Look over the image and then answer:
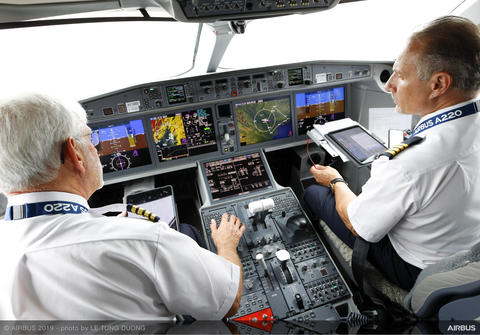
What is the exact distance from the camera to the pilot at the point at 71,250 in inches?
26.7

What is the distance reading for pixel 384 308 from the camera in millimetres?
1329

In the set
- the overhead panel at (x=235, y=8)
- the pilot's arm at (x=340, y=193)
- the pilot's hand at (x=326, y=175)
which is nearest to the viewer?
the overhead panel at (x=235, y=8)

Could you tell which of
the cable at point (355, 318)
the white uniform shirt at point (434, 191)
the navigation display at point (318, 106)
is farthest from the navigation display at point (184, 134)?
the cable at point (355, 318)

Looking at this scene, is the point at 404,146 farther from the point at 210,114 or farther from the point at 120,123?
the point at 120,123

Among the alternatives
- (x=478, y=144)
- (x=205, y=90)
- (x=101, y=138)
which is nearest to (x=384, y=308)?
(x=478, y=144)

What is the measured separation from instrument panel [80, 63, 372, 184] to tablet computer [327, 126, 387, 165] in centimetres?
36

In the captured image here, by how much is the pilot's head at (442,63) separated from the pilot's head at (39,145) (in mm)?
1361

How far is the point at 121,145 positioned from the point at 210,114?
74 cm

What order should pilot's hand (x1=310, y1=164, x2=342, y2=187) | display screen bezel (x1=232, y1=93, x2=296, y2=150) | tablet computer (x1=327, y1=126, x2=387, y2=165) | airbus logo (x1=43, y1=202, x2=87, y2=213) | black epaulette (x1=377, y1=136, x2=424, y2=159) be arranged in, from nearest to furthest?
1. airbus logo (x1=43, y1=202, x2=87, y2=213)
2. black epaulette (x1=377, y1=136, x2=424, y2=159)
3. pilot's hand (x1=310, y1=164, x2=342, y2=187)
4. tablet computer (x1=327, y1=126, x2=387, y2=165)
5. display screen bezel (x1=232, y1=93, x2=296, y2=150)

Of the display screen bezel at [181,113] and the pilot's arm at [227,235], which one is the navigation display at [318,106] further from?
the pilot's arm at [227,235]

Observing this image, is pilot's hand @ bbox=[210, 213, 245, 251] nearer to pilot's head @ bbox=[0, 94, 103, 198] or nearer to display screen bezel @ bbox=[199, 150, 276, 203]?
display screen bezel @ bbox=[199, 150, 276, 203]

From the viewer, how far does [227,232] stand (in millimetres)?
1648

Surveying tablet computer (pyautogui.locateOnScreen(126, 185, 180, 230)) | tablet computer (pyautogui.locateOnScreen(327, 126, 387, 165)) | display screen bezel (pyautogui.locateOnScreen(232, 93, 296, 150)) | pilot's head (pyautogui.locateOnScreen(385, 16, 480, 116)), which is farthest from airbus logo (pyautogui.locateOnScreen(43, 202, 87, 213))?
tablet computer (pyautogui.locateOnScreen(327, 126, 387, 165))

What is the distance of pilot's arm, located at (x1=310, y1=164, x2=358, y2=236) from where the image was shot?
4.78 feet
